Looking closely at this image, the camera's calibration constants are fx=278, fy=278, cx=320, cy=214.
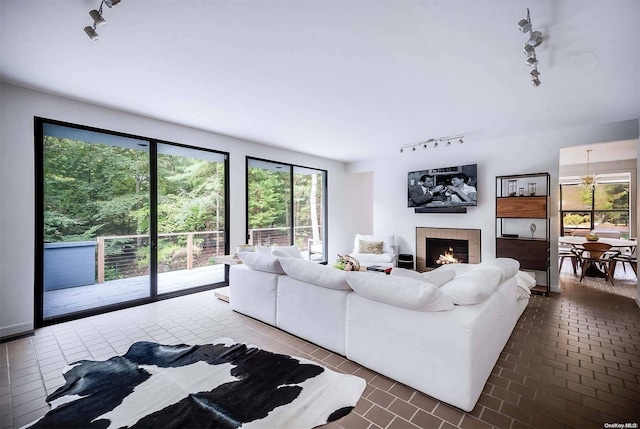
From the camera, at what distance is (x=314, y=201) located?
7.46 meters

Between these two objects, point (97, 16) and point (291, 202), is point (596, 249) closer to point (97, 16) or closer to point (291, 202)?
point (291, 202)

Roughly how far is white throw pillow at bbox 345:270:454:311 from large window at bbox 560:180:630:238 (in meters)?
8.53

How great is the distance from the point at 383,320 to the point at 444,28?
7.51ft

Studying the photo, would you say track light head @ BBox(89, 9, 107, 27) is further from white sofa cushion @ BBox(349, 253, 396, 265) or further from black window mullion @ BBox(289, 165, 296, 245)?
white sofa cushion @ BBox(349, 253, 396, 265)

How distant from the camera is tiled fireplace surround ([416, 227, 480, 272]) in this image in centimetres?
552

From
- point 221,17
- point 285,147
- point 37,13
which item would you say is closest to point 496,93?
point 221,17

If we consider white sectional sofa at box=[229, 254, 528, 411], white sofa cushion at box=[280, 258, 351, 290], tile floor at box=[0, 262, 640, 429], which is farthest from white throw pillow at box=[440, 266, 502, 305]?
white sofa cushion at box=[280, 258, 351, 290]

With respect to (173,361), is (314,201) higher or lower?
higher

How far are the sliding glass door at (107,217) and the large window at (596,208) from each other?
32.7 feet

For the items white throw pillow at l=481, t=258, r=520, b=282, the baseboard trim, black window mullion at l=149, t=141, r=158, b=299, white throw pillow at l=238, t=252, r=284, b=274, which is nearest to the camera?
white throw pillow at l=481, t=258, r=520, b=282

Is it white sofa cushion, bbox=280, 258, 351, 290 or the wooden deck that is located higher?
white sofa cushion, bbox=280, 258, 351, 290

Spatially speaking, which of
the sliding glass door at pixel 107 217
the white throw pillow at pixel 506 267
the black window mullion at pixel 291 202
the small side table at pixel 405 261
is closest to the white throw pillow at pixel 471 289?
the white throw pillow at pixel 506 267

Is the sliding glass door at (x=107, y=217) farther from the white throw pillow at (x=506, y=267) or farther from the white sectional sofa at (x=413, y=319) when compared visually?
the white throw pillow at (x=506, y=267)

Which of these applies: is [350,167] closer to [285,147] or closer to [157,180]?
[285,147]
